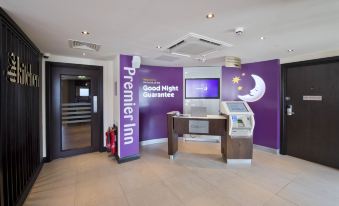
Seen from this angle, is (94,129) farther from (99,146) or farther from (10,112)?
(10,112)

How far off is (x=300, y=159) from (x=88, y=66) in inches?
222

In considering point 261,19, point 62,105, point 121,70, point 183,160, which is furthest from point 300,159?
point 62,105

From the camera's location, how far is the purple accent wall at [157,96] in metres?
5.29

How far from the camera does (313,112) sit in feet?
12.6

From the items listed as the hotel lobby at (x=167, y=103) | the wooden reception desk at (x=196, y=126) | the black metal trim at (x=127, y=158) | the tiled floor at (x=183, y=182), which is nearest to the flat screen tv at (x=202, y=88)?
the hotel lobby at (x=167, y=103)

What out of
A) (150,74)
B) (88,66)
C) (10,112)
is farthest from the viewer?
(150,74)

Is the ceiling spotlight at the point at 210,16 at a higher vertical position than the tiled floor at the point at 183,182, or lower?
higher

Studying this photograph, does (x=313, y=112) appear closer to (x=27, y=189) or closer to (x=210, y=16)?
(x=210, y=16)

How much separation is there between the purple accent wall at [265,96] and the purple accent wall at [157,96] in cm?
174

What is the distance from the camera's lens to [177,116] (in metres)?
4.09

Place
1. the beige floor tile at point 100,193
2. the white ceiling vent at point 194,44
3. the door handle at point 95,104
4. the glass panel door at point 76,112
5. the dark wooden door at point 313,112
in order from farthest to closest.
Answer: the door handle at point 95,104 → the glass panel door at point 76,112 → the dark wooden door at point 313,112 → the white ceiling vent at point 194,44 → the beige floor tile at point 100,193

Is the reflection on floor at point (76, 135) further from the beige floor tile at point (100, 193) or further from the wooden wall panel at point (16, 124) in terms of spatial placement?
the beige floor tile at point (100, 193)

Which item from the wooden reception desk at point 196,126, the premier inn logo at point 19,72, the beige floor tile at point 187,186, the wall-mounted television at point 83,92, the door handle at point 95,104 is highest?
the premier inn logo at point 19,72

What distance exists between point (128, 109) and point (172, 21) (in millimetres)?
2394
